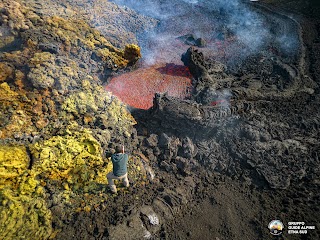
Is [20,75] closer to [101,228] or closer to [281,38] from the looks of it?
[101,228]

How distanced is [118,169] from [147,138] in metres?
2.08

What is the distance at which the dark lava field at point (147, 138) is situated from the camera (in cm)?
590

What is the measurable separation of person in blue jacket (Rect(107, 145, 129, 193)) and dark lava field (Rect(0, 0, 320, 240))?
1.06 ft

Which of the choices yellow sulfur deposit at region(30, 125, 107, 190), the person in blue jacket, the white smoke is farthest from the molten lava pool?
the person in blue jacket

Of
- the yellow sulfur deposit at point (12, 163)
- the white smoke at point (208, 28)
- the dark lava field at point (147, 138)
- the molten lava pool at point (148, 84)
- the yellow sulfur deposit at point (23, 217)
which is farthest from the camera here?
the white smoke at point (208, 28)

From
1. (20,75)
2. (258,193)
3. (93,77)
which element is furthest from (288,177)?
(20,75)

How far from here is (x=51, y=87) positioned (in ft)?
24.9

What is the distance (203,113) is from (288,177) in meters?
2.99

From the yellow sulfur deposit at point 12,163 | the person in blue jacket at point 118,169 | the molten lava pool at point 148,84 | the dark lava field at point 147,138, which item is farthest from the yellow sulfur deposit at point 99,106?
the person in blue jacket at point 118,169

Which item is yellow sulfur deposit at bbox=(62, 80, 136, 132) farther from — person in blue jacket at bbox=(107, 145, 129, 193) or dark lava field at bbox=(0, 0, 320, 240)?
person in blue jacket at bbox=(107, 145, 129, 193)

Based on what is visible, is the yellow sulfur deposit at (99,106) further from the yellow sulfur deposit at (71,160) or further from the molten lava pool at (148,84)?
the molten lava pool at (148,84)

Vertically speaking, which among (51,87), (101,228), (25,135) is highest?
(51,87)

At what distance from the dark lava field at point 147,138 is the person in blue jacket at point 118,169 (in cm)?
32

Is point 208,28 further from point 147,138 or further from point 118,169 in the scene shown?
point 118,169
